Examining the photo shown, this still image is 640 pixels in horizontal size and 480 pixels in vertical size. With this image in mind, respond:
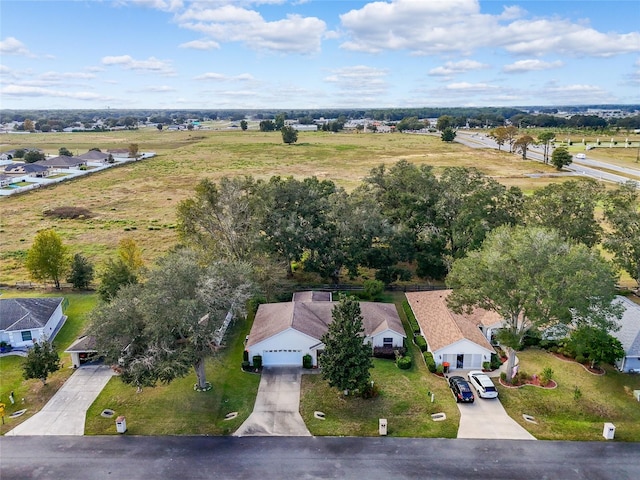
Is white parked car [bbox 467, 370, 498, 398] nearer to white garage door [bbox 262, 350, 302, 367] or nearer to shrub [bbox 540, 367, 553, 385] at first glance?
shrub [bbox 540, 367, 553, 385]

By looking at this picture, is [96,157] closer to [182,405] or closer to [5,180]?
[5,180]

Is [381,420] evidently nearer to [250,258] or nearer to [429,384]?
[429,384]

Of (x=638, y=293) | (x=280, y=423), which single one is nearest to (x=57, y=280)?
(x=280, y=423)

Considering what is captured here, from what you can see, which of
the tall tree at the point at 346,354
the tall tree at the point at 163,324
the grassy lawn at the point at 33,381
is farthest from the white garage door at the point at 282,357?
the grassy lawn at the point at 33,381

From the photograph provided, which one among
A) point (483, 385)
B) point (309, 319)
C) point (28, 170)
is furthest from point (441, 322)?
point (28, 170)

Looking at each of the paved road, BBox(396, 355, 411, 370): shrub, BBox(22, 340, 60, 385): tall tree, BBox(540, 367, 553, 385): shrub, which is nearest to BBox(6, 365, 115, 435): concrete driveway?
the paved road
